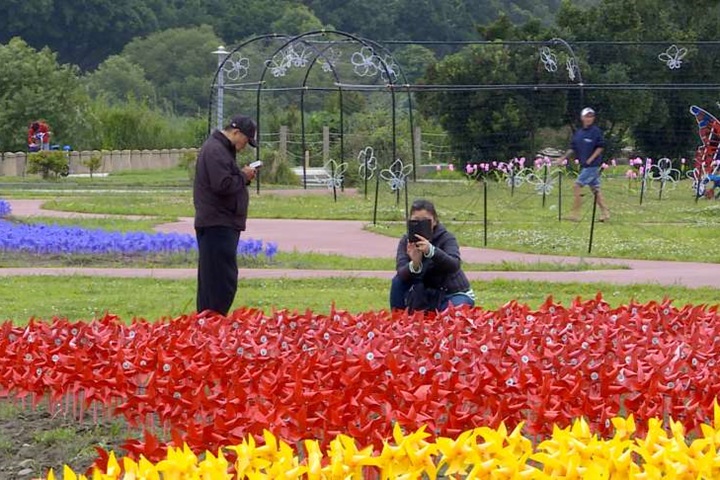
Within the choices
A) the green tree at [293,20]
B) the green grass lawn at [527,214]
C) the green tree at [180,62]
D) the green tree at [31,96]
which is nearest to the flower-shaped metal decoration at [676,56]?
the green grass lawn at [527,214]

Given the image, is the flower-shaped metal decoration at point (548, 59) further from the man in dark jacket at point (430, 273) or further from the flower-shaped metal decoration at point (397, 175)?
the man in dark jacket at point (430, 273)

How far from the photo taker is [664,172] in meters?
26.2

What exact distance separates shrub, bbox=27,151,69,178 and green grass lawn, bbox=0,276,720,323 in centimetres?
2352

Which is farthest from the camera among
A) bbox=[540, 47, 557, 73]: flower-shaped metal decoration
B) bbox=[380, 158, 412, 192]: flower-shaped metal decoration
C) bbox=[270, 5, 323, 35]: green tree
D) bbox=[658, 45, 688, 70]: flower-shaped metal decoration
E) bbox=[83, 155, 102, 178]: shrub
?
bbox=[270, 5, 323, 35]: green tree

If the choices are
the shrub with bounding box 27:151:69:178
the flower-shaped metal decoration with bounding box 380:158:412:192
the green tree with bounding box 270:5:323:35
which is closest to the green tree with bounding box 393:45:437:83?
the green tree with bounding box 270:5:323:35

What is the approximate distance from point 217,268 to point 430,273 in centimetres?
145

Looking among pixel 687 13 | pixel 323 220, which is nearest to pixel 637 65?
pixel 687 13

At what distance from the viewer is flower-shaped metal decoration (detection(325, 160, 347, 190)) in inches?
Result: 1058

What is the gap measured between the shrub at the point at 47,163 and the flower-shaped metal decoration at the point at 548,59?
14413 millimetres

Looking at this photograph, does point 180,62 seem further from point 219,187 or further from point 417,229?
point 417,229

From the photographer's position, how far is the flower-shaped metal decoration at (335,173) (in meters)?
26.9

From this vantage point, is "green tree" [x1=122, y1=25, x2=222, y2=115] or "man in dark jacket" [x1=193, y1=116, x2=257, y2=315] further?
"green tree" [x1=122, y1=25, x2=222, y2=115]

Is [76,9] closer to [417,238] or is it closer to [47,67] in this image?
[47,67]

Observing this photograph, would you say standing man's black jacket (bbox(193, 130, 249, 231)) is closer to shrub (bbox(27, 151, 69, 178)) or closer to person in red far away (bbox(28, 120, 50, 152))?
shrub (bbox(27, 151, 69, 178))
